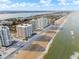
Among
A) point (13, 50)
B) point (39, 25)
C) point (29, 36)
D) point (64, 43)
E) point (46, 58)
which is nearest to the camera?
point (46, 58)

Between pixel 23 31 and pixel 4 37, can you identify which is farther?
pixel 23 31

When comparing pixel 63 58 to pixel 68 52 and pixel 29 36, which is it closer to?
pixel 68 52

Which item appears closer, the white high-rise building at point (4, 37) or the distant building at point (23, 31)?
the white high-rise building at point (4, 37)

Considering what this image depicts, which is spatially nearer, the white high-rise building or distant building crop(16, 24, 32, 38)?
the white high-rise building

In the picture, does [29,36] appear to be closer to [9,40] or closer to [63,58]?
[9,40]

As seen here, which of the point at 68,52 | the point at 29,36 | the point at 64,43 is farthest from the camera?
the point at 29,36

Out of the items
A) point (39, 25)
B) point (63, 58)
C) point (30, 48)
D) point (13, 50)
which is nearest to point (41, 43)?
point (30, 48)

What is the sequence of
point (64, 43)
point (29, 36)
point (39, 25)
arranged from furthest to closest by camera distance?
point (39, 25) → point (29, 36) → point (64, 43)

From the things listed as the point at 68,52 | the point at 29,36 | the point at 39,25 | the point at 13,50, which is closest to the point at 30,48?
the point at 13,50

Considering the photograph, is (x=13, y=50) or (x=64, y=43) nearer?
Answer: (x=13, y=50)
